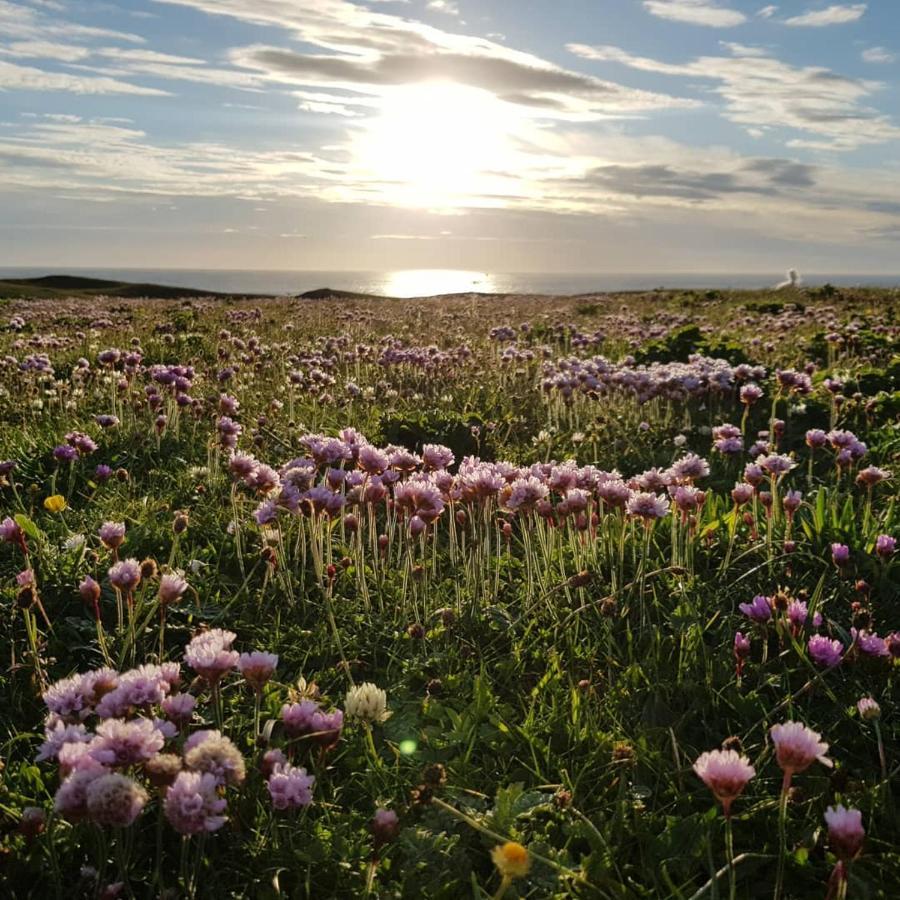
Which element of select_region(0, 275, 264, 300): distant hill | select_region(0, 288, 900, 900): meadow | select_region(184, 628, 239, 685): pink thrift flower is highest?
select_region(0, 275, 264, 300): distant hill

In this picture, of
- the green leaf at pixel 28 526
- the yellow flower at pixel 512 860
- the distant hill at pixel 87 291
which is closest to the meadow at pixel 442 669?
the yellow flower at pixel 512 860

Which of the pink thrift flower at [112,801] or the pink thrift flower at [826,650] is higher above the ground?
the pink thrift flower at [112,801]

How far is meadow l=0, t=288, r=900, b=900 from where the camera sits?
2.76 meters

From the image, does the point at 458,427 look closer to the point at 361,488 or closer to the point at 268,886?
the point at 361,488

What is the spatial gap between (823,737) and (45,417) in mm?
7891

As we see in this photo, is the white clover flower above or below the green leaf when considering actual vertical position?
below

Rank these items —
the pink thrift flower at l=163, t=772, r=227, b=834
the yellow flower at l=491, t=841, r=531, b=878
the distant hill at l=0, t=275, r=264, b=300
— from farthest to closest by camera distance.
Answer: the distant hill at l=0, t=275, r=264, b=300
the pink thrift flower at l=163, t=772, r=227, b=834
the yellow flower at l=491, t=841, r=531, b=878

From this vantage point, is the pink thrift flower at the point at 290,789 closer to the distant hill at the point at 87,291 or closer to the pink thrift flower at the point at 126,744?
the pink thrift flower at the point at 126,744

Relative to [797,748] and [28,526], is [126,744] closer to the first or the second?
[797,748]

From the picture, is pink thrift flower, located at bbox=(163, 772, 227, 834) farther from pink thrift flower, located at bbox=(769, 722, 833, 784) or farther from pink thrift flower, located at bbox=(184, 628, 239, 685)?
pink thrift flower, located at bbox=(769, 722, 833, 784)

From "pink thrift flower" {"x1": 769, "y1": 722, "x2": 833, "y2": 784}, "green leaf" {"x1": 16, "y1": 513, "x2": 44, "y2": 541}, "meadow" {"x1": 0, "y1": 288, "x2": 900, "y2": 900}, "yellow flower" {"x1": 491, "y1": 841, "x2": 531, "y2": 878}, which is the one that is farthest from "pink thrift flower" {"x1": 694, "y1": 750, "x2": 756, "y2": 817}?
"green leaf" {"x1": 16, "y1": 513, "x2": 44, "y2": 541}

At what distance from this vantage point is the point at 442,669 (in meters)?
4.14

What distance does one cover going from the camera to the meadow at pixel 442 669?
276 centimetres

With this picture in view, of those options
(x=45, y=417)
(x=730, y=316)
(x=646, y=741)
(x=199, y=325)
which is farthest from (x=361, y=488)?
(x=730, y=316)
